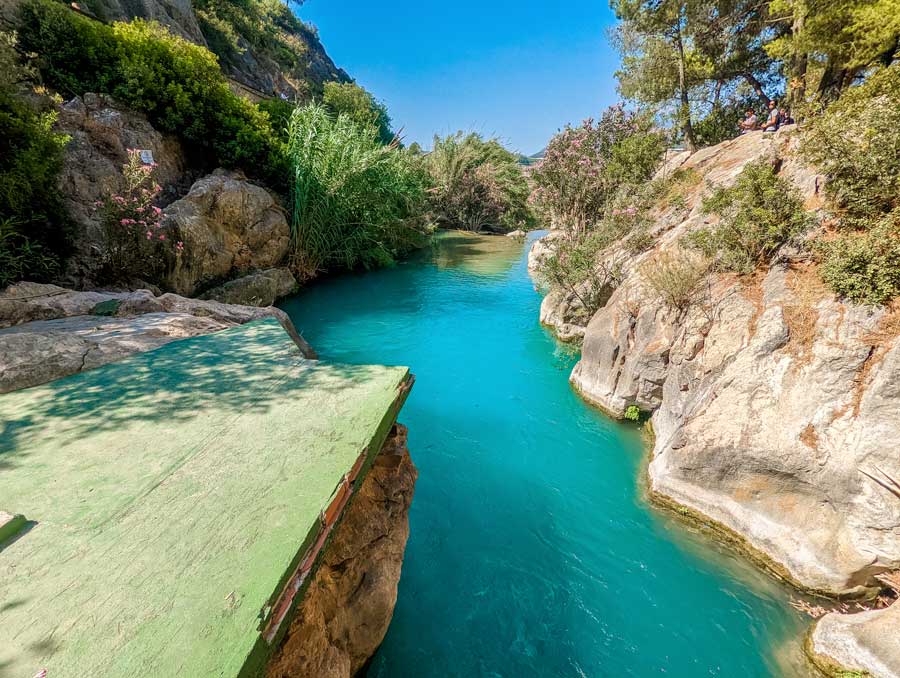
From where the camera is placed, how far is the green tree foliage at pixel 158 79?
8289 millimetres

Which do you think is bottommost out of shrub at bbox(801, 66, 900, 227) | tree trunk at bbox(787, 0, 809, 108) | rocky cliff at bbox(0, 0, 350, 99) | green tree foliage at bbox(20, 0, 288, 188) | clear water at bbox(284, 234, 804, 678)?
clear water at bbox(284, 234, 804, 678)

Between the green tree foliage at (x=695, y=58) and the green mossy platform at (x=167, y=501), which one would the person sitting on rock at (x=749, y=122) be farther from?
the green mossy platform at (x=167, y=501)

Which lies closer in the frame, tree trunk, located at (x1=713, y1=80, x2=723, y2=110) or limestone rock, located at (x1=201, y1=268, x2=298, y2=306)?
limestone rock, located at (x1=201, y1=268, x2=298, y2=306)

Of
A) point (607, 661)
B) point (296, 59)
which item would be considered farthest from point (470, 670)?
point (296, 59)

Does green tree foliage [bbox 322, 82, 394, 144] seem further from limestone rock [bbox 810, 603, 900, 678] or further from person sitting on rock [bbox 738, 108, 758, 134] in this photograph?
limestone rock [bbox 810, 603, 900, 678]

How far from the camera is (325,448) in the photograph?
1883 mm

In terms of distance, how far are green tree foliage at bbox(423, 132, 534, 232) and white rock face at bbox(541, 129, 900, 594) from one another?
77.2 feet

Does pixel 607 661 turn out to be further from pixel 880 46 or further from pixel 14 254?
pixel 880 46

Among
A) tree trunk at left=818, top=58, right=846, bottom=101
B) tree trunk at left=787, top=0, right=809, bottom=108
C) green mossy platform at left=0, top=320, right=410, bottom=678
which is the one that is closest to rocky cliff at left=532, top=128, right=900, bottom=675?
green mossy platform at left=0, top=320, right=410, bottom=678

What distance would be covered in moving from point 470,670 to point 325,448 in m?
2.49

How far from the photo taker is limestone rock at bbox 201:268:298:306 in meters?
9.51

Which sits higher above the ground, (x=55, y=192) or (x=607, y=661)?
(x=55, y=192)

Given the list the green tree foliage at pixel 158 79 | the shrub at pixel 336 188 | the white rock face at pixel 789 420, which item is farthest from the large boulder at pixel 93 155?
the white rock face at pixel 789 420

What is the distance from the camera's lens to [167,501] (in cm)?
155
